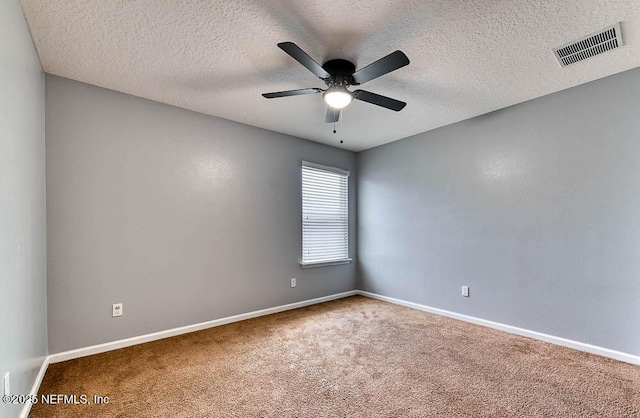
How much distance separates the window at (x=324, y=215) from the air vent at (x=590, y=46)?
288cm

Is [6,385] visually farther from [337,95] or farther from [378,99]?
[378,99]

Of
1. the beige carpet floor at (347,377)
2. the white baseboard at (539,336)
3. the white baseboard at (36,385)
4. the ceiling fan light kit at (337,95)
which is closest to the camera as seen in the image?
the white baseboard at (36,385)

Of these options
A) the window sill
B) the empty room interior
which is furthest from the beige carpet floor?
the window sill

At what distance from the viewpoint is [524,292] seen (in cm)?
304

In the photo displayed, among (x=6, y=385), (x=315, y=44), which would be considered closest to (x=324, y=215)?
(x=315, y=44)

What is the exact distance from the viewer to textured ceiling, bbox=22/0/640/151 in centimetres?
178

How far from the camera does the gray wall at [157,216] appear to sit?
254 cm

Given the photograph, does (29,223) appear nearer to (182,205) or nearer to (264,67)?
(182,205)

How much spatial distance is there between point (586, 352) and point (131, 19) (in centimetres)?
443

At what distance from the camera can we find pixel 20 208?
1727mm

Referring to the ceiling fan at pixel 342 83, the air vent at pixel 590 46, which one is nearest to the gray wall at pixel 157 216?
the ceiling fan at pixel 342 83

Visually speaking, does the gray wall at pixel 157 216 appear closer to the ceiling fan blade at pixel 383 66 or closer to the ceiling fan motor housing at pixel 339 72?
the ceiling fan motor housing at pixel 339 72

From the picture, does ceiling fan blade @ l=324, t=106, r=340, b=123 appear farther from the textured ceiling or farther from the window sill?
the window sill

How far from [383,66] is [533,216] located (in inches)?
90.8
